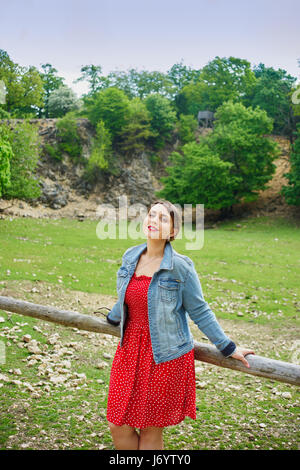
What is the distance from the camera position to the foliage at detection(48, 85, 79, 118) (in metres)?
49.8

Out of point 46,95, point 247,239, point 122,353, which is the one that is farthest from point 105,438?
point 46,95

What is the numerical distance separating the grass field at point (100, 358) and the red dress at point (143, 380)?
1535 mm

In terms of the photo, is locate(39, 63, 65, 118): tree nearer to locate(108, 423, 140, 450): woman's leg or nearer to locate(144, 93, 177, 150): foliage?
locate(144, 93, 177, 150): foliage

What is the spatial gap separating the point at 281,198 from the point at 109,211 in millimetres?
17897

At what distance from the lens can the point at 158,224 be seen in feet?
11.7

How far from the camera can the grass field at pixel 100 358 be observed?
490 cm

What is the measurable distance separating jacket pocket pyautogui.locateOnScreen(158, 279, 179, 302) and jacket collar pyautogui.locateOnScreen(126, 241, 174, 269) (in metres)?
0.13

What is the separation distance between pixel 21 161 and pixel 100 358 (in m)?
25.3

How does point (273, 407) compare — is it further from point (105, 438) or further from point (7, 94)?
point (7, 94)

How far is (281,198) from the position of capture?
3881cm

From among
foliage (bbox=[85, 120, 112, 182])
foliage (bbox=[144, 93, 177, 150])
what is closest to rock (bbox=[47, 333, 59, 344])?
foliage (bbox=[85, 120, 112, 182])

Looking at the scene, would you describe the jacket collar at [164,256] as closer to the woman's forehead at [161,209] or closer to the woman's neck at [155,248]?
the woman's neck at [155,248]

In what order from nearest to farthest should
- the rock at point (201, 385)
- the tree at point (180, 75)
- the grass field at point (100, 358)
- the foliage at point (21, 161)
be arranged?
the grass field at point (100, 358), the rock at point (201, 385), the foliage at point (21, 161), the tree at point (180, 75)

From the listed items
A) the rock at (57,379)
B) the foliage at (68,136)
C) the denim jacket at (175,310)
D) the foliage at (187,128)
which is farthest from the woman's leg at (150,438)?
the foliage at (187,128)
